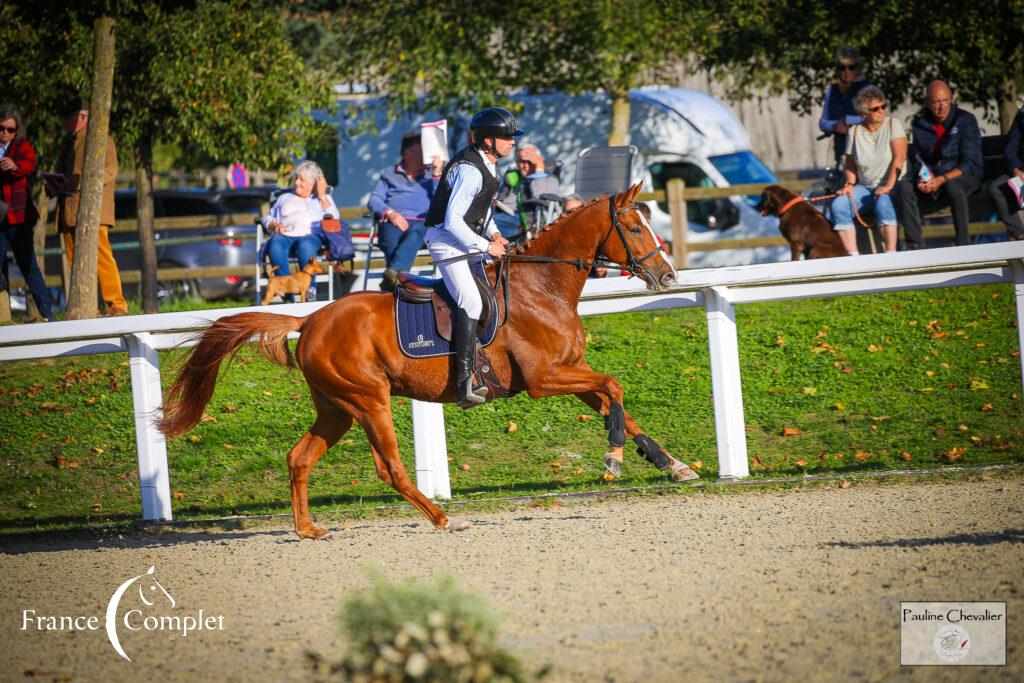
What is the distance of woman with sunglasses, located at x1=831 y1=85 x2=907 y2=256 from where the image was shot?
11.4 metres

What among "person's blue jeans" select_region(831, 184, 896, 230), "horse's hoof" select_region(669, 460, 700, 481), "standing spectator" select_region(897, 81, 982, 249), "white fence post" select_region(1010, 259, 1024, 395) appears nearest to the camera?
"horse's hoof" select_region(669, 460, 700, 481)

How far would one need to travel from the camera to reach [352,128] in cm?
2041

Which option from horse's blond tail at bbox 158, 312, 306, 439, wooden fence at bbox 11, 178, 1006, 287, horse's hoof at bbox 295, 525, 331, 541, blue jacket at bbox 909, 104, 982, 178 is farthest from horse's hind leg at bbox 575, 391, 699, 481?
wooden fence at bbox 11, 178, 1006, 287

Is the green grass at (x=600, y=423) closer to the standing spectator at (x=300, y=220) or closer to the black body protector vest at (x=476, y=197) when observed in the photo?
the standing spectator at (x=300, y=220)

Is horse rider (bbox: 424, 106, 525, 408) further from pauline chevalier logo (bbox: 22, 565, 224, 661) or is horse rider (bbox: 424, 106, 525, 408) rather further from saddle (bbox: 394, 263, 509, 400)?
pauline chevalier logo (bbox: 22, 565, 224, 661)

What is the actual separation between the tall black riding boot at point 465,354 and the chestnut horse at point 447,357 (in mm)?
140

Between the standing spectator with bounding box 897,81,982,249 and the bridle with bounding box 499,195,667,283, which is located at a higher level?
the standing spectator with bounding box 897,81,982,249

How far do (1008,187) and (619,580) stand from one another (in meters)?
7.01

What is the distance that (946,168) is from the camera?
11.2 metres

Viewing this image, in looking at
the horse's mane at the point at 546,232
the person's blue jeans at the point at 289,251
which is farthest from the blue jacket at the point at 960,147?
the person's blue jeans at the point at 289,251

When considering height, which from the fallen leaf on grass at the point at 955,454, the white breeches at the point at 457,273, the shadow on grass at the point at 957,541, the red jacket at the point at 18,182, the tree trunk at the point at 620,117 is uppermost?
the tree trunk at the point at 620,117

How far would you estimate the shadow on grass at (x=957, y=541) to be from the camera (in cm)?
618

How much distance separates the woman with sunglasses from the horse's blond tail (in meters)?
6.09

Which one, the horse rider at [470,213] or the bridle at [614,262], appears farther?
the bridle at [614,262]
